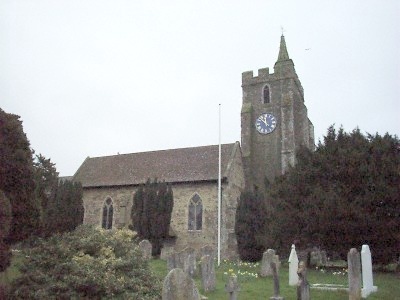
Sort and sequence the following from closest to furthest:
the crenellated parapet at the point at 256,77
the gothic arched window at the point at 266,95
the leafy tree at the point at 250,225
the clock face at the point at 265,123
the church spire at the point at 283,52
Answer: the leafy tree at the point at 250,225, the clock face at the point at 265,123, the gothic arched window at the point at 266,95, the crenellated parapet at the point at 256,77, the church spire at the point at 283,52

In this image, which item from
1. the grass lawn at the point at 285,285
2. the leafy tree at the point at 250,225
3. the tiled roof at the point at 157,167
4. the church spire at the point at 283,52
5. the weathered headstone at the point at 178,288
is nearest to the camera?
the weathered headstone at the point at 178,288

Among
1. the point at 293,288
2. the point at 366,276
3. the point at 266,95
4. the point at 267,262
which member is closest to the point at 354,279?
the point at 366,276

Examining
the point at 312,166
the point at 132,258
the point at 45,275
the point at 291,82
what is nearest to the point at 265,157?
the point at 291,82

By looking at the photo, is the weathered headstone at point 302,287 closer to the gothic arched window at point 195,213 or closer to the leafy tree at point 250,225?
the leafy tree at point 250,225

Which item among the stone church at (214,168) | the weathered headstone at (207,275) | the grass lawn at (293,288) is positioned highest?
the stone church at (214,168)

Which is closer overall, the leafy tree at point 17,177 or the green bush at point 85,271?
the green bush at point 85,271

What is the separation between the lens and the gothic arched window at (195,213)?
87.5ft

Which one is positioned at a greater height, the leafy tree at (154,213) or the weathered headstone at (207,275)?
the leafy tree at (154,213)

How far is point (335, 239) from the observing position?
17.2 metres

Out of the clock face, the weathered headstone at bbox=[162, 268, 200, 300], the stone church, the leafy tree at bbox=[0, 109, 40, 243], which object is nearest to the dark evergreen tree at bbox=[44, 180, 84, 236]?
the stone church

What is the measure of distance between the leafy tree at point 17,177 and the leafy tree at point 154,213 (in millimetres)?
15127

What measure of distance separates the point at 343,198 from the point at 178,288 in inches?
495

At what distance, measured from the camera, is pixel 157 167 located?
29984mm

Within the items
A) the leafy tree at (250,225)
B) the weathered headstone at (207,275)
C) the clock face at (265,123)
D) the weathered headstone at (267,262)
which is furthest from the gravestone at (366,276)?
the clock face at (265,123)
